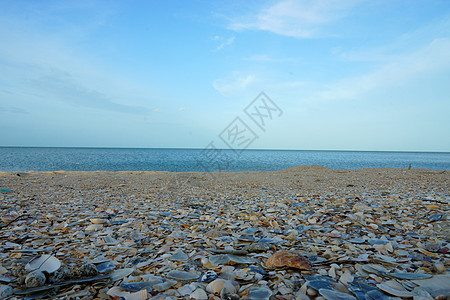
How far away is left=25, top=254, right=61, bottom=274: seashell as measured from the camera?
191 cm

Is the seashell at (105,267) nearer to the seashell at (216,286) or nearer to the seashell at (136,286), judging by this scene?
the seashell at (136,286)

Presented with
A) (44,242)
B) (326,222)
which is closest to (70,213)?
(44,242)

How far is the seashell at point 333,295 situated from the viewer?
5.03 ft

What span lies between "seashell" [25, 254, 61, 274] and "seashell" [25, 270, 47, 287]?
114 mm

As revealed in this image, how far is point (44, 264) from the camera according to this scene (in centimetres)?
200

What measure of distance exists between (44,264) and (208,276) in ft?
4.51

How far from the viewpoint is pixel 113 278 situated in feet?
6.21

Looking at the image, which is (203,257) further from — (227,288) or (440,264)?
(440,264)

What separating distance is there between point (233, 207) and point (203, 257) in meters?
2.56

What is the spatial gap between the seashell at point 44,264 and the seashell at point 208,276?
117 centimetres

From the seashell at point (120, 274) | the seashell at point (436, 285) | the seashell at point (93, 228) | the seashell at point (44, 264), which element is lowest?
the seashell at point (93, 228)

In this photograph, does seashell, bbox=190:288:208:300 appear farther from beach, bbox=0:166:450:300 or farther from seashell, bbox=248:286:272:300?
seashell, bbox=248:286:272:300

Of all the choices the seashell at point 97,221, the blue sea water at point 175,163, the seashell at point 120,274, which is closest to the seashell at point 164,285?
the seashell at point 120,274

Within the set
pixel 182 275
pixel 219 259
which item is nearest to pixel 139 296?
pixel 182 275
